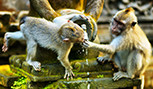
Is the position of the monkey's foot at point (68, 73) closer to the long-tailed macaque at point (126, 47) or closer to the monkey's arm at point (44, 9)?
the long-tailed macaque at point (126, 47)

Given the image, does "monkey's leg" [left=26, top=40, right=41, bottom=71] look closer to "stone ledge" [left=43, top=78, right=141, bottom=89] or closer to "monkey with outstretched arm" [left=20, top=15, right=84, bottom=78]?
"monkey with outstretched arm" [left=20, top=15, right=84, bottom=78]

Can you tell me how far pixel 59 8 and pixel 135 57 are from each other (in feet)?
6.61

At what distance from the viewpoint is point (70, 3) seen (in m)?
5.03

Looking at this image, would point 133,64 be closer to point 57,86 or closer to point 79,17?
point 79,17

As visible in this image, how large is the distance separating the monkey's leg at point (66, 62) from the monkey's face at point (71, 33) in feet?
1.08

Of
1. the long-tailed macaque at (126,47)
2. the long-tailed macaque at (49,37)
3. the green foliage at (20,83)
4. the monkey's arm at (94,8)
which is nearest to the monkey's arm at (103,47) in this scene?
the long-tailed macaque at (126,47)

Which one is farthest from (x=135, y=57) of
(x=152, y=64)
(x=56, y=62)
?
(x=152, y=64)

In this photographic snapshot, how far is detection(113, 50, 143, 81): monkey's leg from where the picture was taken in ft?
15.7

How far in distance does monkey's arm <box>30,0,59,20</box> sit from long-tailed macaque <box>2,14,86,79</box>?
0.58 feet

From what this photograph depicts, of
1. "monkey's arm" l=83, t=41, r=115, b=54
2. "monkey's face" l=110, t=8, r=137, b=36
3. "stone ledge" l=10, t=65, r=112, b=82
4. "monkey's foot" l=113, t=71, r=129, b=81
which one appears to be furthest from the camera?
"monkey's foot" l=113, t=71, r=129, b=81

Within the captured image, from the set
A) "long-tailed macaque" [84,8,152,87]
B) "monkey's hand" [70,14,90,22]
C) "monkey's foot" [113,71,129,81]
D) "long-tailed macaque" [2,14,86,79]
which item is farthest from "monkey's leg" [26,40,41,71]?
"monkey's foot" [113,71,129,81]

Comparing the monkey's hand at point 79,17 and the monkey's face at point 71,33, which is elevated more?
the monkey's hand at point 79,17

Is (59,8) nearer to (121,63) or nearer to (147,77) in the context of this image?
(121,63)

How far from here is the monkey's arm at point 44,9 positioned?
4.47 meters
